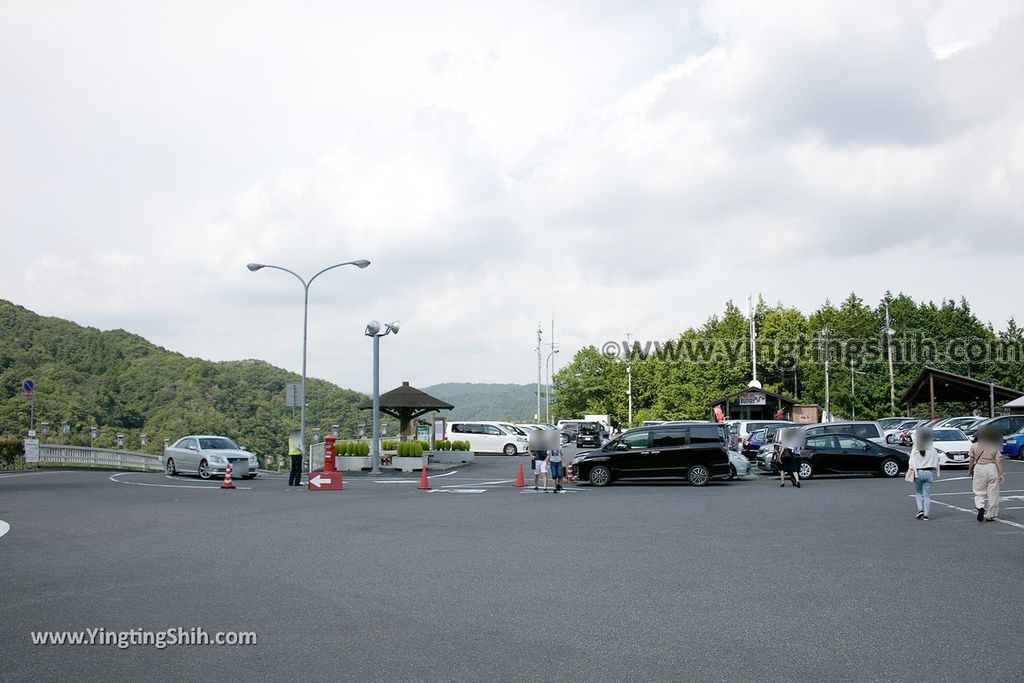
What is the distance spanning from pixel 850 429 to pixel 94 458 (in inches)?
1280

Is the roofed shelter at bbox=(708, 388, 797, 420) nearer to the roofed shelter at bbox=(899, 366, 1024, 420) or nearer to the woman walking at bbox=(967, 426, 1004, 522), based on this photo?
the roofed shelter at bbox=(899, 366, 1024, 420)

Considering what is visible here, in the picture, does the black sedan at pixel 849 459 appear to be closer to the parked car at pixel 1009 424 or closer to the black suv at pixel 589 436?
the parked car at pixel 1009 424

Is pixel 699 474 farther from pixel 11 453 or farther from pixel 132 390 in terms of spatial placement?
pixel 132 390

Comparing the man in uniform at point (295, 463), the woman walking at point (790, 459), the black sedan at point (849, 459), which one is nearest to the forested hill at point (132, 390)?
A: the man in uniform at point (295, 463)

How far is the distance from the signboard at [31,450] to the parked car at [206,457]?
715cm

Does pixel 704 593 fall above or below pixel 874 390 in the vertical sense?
below

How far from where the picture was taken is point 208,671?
20.6ft

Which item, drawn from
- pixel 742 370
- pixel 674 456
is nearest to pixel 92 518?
pixel 674 456

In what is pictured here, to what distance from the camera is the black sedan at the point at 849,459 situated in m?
27.6

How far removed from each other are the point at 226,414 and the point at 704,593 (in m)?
66.4

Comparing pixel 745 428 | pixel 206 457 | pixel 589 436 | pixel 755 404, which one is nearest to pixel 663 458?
pixel 745 428

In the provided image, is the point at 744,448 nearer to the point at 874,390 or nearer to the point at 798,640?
the point at 798,640

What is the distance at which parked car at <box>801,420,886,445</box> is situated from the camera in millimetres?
28628

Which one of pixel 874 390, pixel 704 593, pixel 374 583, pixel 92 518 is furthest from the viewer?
pixel 874 390
